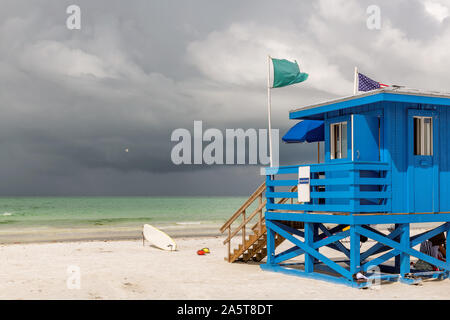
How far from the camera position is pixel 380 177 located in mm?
13094

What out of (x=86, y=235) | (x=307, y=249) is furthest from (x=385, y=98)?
(x=86, y=235)

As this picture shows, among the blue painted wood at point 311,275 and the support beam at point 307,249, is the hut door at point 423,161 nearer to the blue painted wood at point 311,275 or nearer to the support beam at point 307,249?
the support beam at point 307,249

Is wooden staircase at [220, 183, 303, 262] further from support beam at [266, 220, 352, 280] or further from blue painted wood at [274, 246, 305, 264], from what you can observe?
blue painted wood at [274, 246, 305, 264]

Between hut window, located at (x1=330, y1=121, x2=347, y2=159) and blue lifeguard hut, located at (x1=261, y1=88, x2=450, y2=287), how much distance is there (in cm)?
3

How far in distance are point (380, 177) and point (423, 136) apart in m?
1.66

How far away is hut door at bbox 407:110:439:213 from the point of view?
1320 centimetres

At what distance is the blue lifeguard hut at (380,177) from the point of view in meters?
12.6

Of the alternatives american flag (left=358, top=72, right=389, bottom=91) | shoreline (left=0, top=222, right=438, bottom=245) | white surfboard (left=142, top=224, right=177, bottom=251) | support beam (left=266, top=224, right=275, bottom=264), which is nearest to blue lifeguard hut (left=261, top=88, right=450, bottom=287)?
support beam (left=266, top=224, right=275, bottom=264)
